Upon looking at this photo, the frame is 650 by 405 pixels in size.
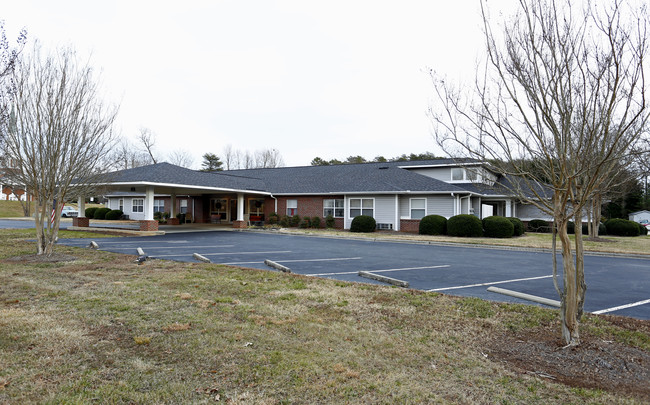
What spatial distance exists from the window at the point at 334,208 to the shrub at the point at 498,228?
9.70m

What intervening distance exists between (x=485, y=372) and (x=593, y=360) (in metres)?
1.35

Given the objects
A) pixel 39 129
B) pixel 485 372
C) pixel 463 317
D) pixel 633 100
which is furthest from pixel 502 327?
pixel 39 129

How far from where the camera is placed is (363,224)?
2434 centimetres

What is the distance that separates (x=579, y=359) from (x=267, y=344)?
3.40 m

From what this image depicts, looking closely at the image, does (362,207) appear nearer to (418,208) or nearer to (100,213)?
(418,208)

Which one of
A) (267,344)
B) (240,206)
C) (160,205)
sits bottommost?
(267,344)

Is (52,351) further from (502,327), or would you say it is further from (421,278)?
(421,278)

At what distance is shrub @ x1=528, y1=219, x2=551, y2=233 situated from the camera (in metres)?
27.7

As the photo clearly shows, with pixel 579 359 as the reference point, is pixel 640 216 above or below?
above

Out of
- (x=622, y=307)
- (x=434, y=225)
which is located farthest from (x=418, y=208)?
(x=622, y=307)

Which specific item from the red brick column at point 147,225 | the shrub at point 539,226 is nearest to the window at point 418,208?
the shrub at point 539,226

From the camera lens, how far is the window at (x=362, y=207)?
84.7 ft

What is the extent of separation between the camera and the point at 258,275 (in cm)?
858

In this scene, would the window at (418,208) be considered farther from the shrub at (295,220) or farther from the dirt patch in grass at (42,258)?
the dirt patch in grass at (42,258)
